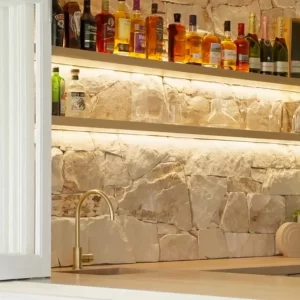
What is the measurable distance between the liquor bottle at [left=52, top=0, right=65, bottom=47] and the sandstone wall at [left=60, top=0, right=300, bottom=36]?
0.40 m

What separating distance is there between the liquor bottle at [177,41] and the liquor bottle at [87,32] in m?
0.44

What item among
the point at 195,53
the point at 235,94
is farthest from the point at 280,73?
the point at 195,53

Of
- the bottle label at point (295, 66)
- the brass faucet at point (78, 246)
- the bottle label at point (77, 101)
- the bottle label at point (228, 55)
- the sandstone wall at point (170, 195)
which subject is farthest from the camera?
the bottle label at point (295, 66)

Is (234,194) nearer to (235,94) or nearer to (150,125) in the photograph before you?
(235,94)

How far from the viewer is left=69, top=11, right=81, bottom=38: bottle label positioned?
12.0ft

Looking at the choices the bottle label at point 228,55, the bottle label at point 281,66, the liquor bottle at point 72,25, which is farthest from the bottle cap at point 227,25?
the liquor bottle at point 72,25

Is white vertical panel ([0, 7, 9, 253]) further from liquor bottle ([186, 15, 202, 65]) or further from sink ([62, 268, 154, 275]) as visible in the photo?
liquor bottle ([186, 15, 202, 65])

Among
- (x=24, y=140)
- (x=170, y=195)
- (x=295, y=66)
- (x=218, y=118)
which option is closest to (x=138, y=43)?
(x=218, y=118)

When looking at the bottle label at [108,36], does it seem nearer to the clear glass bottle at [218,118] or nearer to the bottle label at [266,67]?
the clear glass bottle at [218,118]

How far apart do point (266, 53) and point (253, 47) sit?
0.29 feet

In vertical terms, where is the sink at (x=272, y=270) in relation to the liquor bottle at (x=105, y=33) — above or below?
below

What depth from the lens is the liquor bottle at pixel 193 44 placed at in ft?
13.1

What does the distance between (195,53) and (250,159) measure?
71 cm

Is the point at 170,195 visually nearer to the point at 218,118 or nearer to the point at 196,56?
→ the point at 218,118
